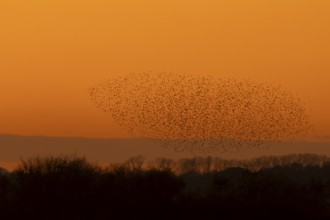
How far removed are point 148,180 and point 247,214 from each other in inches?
417

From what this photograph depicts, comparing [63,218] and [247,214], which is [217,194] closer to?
[247,214]

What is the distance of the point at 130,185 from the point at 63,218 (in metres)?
17.4

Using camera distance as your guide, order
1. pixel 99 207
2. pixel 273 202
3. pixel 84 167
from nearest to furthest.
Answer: pixel 99 207
pixel 84 167
pixel 273 202

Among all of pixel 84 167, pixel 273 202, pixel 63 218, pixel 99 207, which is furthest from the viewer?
pixel 273 202

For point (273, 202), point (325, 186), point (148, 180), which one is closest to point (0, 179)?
point (148, 180)

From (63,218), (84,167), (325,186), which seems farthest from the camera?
(325,186)

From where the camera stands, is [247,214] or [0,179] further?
[0,179]

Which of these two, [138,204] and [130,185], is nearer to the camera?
[138,204]

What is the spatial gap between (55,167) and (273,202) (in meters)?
23.1

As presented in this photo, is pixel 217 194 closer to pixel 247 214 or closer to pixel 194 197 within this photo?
pixel 194 197

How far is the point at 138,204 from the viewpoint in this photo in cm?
10412

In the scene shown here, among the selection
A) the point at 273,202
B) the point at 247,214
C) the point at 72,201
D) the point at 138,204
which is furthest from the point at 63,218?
the point at 273,202

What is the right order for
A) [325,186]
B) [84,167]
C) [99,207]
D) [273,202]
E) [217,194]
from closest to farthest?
[99,207], [84,167], [273,202], [217,194], [325,186]

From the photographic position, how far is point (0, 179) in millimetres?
126750
